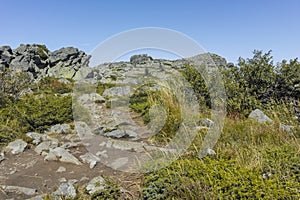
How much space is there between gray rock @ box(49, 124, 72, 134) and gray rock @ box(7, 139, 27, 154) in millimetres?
1099

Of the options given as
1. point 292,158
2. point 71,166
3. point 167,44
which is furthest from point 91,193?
point 167,44

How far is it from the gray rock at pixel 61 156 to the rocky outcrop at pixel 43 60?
16.1 meters

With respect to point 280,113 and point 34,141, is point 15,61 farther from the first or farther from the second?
point 280,113

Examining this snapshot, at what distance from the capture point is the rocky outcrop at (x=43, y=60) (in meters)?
20.7

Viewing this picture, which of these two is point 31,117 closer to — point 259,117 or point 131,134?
point 131,134

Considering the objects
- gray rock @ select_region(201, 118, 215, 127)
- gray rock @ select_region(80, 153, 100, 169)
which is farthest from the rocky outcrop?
gray rock @ select_region(201, 118, 215, 127)

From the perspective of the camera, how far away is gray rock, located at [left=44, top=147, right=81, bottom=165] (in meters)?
4.66

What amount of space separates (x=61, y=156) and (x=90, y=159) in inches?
23.6

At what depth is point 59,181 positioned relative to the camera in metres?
3.93

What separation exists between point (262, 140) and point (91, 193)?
3379mm

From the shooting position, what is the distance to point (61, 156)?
15.8 feet

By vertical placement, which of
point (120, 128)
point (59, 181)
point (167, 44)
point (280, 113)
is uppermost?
point (167, 44)

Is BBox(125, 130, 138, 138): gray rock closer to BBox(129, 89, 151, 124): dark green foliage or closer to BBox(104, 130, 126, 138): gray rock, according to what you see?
BBox(104, 130, 126, 138): gray rock

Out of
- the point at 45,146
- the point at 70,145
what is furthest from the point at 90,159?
the point at 45,146
